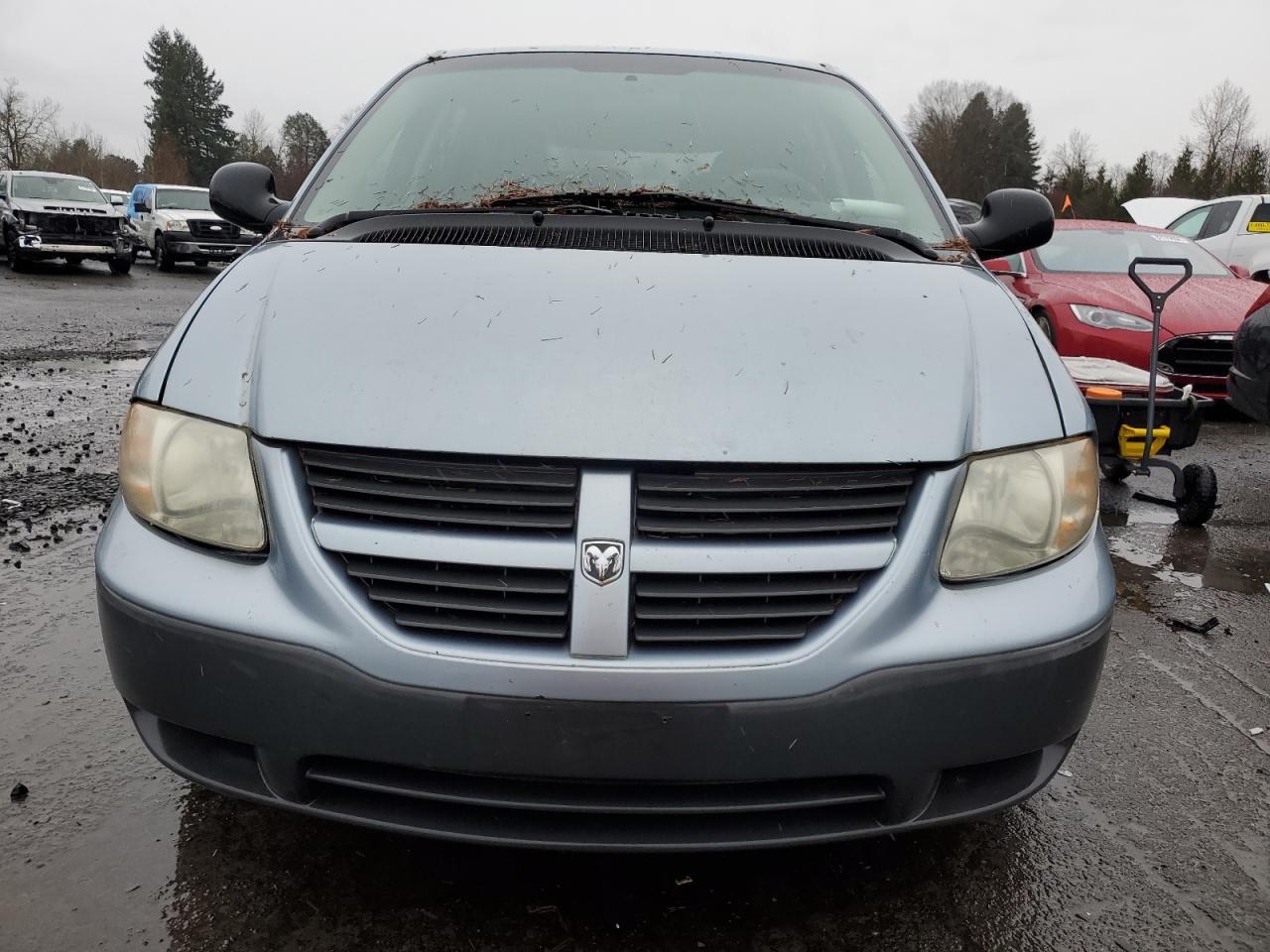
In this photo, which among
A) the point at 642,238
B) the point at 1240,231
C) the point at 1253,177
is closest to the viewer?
the point at 642,238

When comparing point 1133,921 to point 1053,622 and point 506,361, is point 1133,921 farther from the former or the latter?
point 506,361

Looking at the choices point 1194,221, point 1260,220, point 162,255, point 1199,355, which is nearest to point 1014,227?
point 1199,355

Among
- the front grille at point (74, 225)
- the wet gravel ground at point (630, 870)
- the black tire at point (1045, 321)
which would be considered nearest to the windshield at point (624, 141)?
the wet gravel ground at point (630, 870)

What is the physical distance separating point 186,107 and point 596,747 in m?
82.7

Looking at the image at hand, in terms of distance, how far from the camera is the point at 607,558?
4.97 ft

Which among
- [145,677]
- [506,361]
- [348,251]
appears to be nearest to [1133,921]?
[506,361]

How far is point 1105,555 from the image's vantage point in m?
1.82

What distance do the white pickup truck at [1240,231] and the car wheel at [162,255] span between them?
1968 cm

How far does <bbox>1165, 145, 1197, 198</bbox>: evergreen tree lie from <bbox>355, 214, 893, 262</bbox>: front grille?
52.9m

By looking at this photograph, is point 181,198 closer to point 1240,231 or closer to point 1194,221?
point 1194,221

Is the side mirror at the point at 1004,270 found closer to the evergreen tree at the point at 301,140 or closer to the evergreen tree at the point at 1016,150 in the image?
the evergreen tree at the point at 1016,150

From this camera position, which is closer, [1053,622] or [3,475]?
[1053,622]

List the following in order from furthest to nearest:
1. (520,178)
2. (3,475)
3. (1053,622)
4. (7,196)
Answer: (7,196) → (3,475) → (520,178) → (1053,622)

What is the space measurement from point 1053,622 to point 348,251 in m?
1.52
